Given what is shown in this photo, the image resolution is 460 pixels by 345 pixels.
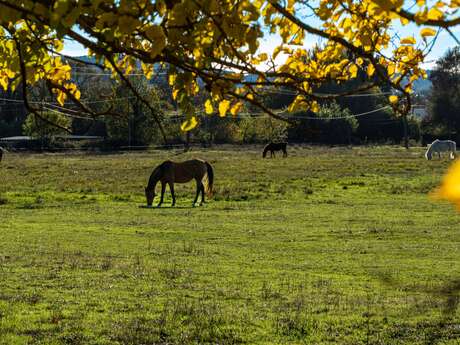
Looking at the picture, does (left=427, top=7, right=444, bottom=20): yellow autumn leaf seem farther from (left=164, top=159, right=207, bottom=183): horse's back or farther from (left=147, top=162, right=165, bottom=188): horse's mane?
(left=164, top=159, right=207, bottom=183): horse's back

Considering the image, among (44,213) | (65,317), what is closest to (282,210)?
(44,213)

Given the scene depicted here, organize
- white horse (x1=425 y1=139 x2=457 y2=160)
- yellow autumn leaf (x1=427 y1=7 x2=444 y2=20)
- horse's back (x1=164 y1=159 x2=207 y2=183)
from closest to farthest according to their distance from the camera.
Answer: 1. yellow autumn leaf (x1=427 y1=7 x2=444 y2=20)
2. horse's back (x1=164 y1=159 x2=207 y2=183)
3. white horse (x1=425 y1=139 x2=457 y2=160)

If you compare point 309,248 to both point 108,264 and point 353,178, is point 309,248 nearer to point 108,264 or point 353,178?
point 108,264

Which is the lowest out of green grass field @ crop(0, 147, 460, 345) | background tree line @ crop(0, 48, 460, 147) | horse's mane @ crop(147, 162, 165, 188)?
green grass field @ crop(0, 147, 460, 345)

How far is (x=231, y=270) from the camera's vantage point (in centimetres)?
1174

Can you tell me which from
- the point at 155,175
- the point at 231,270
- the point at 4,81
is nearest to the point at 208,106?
the point at 4,81

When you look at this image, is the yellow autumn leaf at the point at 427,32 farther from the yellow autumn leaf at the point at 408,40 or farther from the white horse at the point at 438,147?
the white horse at the point at 438,147

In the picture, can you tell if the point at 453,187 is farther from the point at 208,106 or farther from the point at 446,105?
the point at 446,105

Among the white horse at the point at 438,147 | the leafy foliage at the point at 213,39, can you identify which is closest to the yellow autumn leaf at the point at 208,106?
the leafy foliage at the point at 213,39

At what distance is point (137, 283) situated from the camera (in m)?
10.4

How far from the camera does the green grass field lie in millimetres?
7898

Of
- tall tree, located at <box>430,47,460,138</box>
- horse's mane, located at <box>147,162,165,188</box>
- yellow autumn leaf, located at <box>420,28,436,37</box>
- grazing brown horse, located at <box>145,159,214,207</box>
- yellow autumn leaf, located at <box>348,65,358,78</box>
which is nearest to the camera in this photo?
yellow autumn leaf, located at <box>420,28,436,37</box>

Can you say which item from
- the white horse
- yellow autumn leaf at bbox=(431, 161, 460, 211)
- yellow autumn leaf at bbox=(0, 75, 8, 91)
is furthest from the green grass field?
the white horse

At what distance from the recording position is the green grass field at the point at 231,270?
25.9 feet
